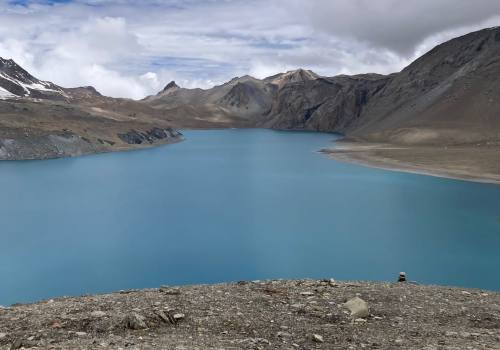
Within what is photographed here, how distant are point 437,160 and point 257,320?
261 ft

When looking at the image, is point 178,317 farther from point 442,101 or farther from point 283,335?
point 442,101

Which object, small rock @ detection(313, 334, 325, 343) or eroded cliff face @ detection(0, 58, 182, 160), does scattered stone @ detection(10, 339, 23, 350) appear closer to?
small rock @ detection(313, 334, 325, 343)

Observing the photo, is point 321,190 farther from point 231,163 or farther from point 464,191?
point 231,163

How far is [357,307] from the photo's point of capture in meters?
12.5

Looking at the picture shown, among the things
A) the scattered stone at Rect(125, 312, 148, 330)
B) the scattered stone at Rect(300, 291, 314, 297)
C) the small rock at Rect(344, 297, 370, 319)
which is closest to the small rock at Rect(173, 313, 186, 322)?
the scattered stone at Rect(125, 312, 148, 330)

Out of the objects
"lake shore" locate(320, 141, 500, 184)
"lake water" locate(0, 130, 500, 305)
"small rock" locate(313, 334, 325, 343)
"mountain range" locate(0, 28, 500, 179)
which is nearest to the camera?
"small rock" locate(313, 334, 325, 343)

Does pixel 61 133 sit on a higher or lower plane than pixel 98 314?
lower

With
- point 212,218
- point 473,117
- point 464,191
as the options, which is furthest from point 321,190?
point 473,117

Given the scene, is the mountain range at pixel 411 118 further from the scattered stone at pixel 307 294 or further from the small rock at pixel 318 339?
the small rock at pixel 318 339

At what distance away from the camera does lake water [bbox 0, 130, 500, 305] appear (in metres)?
29.9

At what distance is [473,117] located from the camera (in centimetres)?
12275

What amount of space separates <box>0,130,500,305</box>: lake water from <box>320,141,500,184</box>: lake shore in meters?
4.64

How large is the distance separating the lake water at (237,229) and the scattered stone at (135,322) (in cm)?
1609

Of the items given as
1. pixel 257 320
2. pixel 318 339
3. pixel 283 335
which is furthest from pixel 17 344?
pixel 318 339
